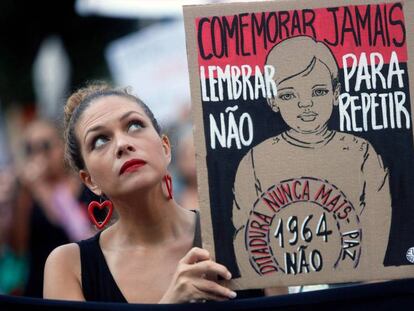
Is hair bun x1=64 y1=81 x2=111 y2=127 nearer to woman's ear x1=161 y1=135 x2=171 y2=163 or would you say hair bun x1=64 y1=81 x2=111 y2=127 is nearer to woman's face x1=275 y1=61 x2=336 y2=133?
woman's ear x1=161 y1=135 x2=171 y2=163

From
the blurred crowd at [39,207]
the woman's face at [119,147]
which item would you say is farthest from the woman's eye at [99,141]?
the blurred crowd at [39,207]

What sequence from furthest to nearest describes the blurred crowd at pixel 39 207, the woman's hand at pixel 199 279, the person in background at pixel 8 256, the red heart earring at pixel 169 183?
the person in background at pixel 8 256
the blurred crowd at pixel 39 207
the red heart earring at pixel 169 183
the woman's hand at pixel 199 279

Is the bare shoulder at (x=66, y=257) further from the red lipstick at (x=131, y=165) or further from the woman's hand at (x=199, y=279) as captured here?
the woman's hand at (x=199, y=279)

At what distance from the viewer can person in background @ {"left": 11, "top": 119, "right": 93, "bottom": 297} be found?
6.82m

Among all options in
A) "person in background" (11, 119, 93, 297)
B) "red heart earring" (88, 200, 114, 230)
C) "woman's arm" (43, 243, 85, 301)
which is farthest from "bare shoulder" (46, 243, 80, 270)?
"person in background" (11, 119, 93, 297)

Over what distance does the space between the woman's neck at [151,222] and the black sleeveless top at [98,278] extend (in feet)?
0.22

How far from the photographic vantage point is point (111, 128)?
348 centimetres

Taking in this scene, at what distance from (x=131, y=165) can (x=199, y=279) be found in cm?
42

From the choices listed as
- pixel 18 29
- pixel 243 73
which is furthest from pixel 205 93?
pixel 18 29

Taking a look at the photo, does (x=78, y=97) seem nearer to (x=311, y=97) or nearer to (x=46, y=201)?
(x=311, y=97)

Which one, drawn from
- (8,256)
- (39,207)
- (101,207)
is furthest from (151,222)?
(8,256)

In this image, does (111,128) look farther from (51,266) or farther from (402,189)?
(402,189)

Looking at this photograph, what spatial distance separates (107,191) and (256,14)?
69cm

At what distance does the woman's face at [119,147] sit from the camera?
3.37 meters
